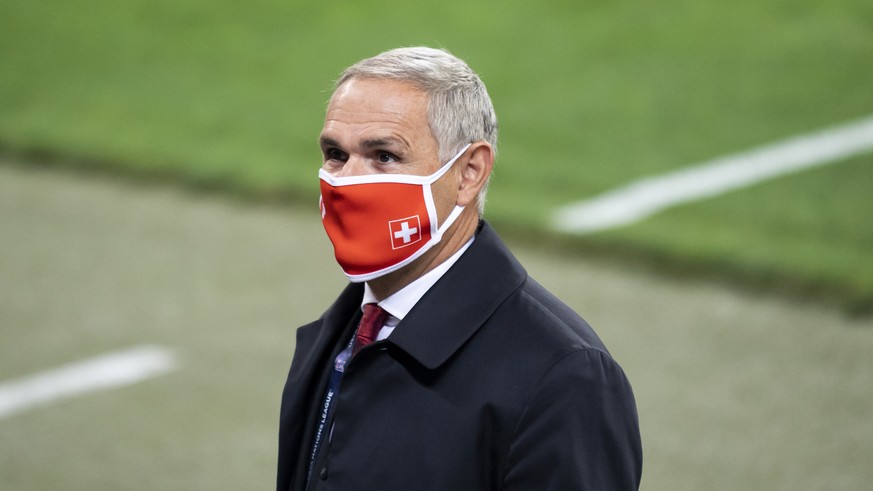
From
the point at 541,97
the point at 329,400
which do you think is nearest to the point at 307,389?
the point at 329,400

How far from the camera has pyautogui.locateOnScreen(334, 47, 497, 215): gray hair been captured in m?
2.96

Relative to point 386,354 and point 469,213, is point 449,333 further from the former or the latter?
point 469,213

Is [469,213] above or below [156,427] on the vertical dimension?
above

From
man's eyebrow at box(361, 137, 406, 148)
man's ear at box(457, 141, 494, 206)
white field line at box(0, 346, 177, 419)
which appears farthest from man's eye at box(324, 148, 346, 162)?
white field line at box(0, 346, 177, 419)

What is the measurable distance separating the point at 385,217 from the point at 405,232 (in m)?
0.06

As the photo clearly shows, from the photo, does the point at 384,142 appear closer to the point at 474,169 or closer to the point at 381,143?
the point at 381,143

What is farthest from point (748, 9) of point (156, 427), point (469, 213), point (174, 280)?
point (469, 213)

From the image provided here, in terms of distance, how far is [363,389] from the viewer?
2.94 meters

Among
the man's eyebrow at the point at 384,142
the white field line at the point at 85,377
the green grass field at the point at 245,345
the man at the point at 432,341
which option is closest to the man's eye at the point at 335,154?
the man at the point at 432,341

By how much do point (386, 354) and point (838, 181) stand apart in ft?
23.2

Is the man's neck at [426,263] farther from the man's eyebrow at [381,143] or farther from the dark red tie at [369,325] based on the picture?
the man's eyebrow at [381,143]

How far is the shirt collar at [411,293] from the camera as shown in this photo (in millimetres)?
3051

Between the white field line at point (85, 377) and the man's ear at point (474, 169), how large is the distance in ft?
14.5

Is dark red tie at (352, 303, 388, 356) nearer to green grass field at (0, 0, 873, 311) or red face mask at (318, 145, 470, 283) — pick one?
red face mask at (318, 145, 470, 283)
